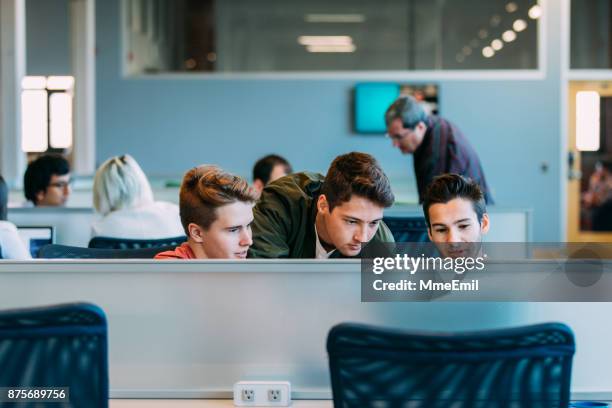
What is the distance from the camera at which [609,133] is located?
32.8ft

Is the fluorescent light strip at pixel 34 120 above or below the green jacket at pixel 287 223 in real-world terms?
above

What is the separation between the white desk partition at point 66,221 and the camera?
471 centimetres

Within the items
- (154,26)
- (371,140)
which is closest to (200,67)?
(154,26)

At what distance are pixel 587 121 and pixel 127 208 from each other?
6621mm

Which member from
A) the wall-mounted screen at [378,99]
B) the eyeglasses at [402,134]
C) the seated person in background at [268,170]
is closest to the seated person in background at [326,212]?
the eyeglasses at [402,134]

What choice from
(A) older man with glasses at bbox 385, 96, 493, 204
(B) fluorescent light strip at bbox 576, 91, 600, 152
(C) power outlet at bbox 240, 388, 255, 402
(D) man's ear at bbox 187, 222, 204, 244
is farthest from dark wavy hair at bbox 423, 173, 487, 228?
(B) fluorescent light strip at bbox 576, 91, 600, 152

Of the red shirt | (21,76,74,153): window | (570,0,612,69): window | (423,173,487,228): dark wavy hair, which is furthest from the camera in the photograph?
(570,0,612,69): window

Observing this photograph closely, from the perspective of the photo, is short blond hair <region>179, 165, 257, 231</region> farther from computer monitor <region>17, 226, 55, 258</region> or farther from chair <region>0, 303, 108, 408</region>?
computer monitor <region>17, 226, 55, 258</region>

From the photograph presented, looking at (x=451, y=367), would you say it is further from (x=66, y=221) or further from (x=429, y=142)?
(x=429, y=142)

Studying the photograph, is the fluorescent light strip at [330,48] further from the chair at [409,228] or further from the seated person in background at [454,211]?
the seated person in background at [454,211]

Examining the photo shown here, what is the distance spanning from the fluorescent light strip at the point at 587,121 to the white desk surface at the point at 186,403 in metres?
8.26

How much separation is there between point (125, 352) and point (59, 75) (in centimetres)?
835

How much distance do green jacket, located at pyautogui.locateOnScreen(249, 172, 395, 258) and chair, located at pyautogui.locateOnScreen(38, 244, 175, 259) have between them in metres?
0.30

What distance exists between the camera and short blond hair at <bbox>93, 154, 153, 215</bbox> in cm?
423
